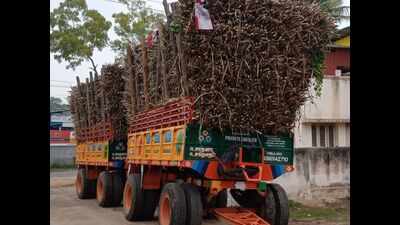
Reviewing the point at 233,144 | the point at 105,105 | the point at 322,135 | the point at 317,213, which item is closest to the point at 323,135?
the point at 322,135

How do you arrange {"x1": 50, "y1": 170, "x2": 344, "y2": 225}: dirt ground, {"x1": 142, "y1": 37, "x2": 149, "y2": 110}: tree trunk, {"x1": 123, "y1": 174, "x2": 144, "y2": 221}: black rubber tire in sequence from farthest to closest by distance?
{"x1": 50, "y1": 170, "x2": 344, "y2": 225}: dirt ground < {"x1": 123, "y1": 174, "x2": 144, "y2": 221}: black rubber tire < {"x1": 142, "y1": 37, "x2": 149, "y2": 110}: tree trunk

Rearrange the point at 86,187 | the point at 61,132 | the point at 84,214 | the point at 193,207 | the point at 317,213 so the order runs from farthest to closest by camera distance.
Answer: the point at 61,132, the point at 86,187, the point at 84,214, the point at 317,213, the point at 193,207

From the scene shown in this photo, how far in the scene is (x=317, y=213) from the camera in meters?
12.1

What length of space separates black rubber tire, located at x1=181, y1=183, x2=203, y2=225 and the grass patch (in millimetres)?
3841

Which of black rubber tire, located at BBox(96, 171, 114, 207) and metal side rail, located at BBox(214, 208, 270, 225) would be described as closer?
metal side rail, located at BBox(214, 208, 270, 225)

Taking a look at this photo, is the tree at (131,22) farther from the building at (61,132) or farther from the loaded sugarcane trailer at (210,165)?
the building at (61,132)

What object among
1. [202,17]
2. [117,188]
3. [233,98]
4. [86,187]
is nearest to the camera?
[202,17]

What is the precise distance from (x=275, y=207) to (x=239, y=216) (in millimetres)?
839

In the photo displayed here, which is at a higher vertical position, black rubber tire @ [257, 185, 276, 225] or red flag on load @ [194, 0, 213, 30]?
red flag on load @ [194, 0, 213, 30]

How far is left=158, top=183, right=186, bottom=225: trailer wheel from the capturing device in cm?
812

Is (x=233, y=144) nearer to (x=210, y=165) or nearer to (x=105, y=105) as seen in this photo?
(x=210, y=165)

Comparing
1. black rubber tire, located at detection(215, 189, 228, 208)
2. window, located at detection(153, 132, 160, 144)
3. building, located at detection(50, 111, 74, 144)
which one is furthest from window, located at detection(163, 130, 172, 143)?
building, located at detection(50, 111, 74, 144)

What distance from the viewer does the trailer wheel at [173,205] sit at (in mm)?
8125

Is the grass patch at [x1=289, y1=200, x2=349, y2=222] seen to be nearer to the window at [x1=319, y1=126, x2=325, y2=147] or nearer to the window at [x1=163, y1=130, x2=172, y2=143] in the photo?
the window at [x1=163, y1=130, x2=172, y2=143]
